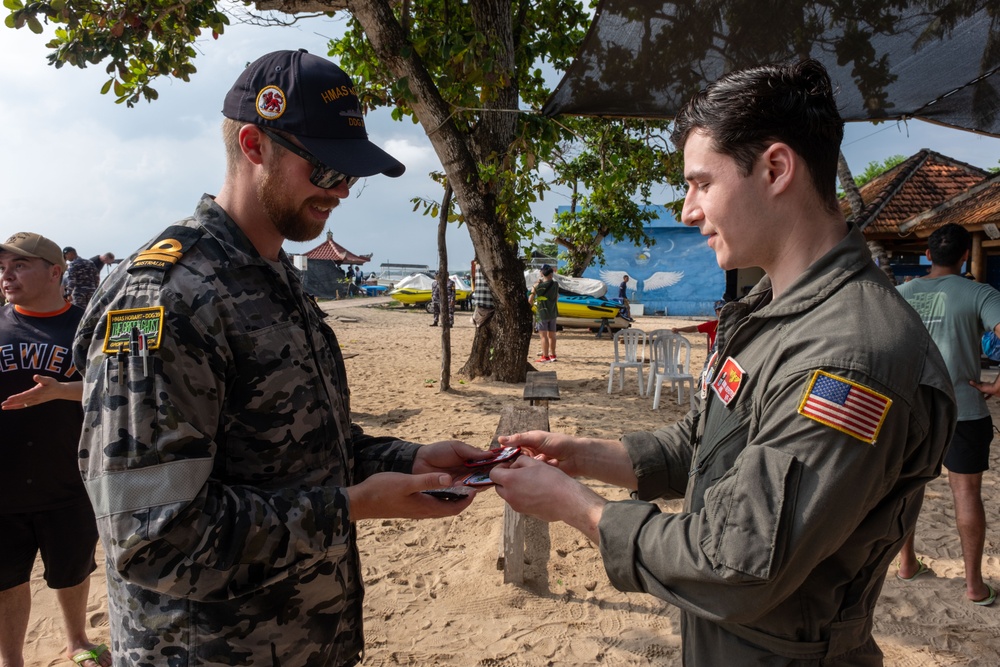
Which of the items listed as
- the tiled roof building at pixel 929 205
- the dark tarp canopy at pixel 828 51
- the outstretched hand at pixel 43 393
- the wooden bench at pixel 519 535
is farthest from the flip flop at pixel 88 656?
A: the tiled roof building at pixel 929 205

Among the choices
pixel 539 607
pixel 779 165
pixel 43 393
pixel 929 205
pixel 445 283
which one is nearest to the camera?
pixel 779 165

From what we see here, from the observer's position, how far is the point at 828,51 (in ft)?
14.0

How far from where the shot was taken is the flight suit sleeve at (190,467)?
130 cm

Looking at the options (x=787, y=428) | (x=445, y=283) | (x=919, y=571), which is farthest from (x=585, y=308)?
(x=787, y=428)

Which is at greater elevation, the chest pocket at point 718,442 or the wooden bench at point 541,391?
the chest pocket at point 718,442

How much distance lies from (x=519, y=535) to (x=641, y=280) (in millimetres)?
29098

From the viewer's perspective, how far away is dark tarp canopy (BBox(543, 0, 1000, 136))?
13.1ft

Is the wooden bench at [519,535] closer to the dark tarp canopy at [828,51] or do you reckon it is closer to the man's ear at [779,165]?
the dark tarp canopy at [828,51]

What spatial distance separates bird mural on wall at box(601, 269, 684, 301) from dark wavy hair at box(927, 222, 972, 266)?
90.6 feet

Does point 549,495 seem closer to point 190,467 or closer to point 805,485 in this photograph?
point 805,485

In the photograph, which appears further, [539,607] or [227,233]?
[539,607]

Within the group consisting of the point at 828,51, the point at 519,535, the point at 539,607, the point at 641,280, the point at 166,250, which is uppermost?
the point at 828,51

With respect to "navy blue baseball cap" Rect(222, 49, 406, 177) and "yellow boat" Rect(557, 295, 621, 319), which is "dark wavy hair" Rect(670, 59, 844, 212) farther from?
"yellow boat" Rect(557, 295, 621, 319)

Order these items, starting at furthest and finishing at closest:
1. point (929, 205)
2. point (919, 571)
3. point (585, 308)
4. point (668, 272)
Answer: point (668, 272)
point (585, 308)
point (929, 205)
point (919, 571)
